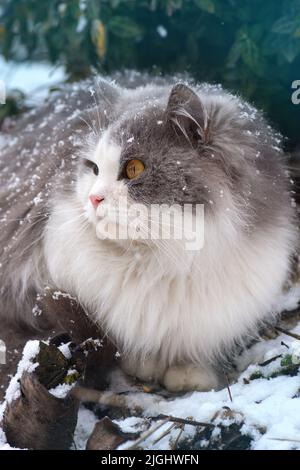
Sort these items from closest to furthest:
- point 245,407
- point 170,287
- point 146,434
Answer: point 146,434 → point 245,407 → point 170,287

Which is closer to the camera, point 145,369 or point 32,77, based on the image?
point 145,369

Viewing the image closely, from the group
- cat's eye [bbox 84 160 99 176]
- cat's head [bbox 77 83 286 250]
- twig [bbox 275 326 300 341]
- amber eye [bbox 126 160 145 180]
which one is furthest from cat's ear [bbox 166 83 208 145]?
twig [bbox 275 326 300 341]

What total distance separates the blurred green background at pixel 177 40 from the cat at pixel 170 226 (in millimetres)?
594

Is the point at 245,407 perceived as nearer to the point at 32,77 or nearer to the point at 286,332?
the point at 286,332

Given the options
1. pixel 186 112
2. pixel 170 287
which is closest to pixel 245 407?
pixel 170 287

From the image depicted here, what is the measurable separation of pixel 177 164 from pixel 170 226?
206mm

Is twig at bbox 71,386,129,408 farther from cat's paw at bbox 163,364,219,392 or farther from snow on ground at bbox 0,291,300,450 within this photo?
cat's paw at bbox 163,364,219,392

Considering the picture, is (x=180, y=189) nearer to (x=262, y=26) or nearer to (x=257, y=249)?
(x=257, y=249)

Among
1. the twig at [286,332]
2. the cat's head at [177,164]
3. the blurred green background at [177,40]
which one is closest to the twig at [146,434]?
the cat's head at [177,164]

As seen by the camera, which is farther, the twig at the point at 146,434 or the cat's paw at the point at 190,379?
the cat's paw at the point at 190,379

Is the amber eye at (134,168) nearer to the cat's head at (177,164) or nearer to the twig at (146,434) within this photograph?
the cat's head at (177,164)

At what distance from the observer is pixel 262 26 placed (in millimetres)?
2848

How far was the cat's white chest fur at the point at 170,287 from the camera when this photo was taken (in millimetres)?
2088

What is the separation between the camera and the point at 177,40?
138 inches
